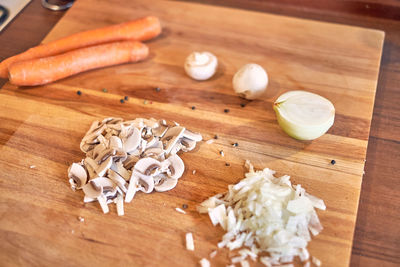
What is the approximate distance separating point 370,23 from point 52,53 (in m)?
2.28

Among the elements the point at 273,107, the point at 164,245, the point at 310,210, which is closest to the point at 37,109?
the point at 164,245

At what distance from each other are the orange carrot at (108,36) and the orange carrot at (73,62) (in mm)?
101

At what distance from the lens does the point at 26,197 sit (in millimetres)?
2131

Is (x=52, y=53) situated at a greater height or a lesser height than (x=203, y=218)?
greater

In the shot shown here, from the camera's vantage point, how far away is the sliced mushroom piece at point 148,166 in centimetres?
212

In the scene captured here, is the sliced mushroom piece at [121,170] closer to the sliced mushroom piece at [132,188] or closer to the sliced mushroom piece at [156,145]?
the sliced mushroom piece at [132,188]

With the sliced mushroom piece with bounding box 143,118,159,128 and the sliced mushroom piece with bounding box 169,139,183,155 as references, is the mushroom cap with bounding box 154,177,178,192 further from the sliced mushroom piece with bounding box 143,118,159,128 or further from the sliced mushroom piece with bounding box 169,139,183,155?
the sliced mushroom piece with bounding box 143,118,159,128

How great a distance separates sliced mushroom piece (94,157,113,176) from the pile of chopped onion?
0.51 m

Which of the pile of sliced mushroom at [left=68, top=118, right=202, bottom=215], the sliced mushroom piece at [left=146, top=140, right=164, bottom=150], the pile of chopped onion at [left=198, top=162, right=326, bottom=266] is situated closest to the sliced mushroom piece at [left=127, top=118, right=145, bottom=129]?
the pile of sliced mushroom at [left=68, top=118, right=202, bottom=215]

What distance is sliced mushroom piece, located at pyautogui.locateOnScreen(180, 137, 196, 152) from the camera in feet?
7.47

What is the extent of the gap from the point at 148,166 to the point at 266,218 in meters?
0.65

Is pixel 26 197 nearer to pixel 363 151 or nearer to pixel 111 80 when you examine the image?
pixel 111 80

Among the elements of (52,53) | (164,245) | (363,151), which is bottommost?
(164,245)

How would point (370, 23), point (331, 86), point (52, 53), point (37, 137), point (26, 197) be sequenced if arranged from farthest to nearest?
1. point (370, 23)
2. point (52, 53)
3. point (331, 86)
4. point (37, 137)
5. point (26, 197)
